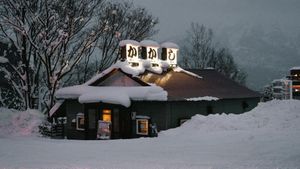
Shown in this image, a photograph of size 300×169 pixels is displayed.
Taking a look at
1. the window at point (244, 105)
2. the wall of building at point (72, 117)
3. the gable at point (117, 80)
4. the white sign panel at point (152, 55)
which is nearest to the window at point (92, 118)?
the wall of building at point (72, 117)

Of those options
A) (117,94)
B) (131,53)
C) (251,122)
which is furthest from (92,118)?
(251,122)

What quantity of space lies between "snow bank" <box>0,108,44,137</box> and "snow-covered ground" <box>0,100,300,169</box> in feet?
30.0

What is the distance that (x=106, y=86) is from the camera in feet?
83.4

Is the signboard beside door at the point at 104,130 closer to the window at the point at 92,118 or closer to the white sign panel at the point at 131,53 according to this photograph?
the window at the point at 92,118

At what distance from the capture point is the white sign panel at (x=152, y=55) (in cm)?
2647

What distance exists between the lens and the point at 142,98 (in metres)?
21.7

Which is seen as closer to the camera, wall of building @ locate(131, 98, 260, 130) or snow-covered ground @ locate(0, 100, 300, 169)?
snow-covered ground @ locate(0, 100, 300, 169)

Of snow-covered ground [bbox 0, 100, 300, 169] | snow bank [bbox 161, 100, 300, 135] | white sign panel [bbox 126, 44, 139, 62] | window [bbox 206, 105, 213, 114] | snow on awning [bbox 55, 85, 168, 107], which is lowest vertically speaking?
snow-covered ground [bbox 0, 100, 300, 169]

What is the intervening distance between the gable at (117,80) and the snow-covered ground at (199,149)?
6.07 metres

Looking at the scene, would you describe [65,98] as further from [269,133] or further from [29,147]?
[269,133]

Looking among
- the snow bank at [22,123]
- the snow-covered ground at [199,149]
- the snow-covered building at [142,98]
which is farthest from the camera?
the snow bank at [22,123]

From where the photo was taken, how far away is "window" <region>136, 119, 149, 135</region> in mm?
22781

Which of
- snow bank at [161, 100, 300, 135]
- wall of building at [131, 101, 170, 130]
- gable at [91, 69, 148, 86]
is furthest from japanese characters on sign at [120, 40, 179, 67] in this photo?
snow bank at [161, 100, 300, 135]

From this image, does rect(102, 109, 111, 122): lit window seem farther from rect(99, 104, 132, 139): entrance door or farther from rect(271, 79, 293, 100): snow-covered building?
rect(271, 79, 293, 100): snow-covered building
